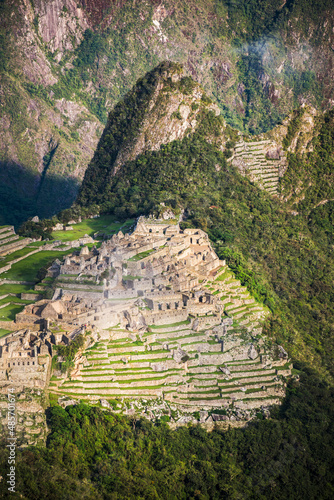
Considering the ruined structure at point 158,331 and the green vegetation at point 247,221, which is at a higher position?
the green vegetation at point 247,221

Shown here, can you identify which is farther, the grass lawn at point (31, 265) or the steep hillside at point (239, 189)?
the steep hillside at point (239, 189)

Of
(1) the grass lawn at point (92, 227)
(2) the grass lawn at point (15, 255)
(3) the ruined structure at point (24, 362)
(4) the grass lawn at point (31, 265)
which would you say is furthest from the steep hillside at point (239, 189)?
(3) the ruined structure at point (24, 362)

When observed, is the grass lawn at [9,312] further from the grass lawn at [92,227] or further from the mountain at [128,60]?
the mountain at [128,60]

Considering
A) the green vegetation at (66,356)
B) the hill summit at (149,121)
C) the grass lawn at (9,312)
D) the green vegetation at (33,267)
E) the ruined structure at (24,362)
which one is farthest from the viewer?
the hill summit at (149,121)

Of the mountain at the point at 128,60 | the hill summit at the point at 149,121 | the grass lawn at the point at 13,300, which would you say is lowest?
the grass lawn at the point at 13,300

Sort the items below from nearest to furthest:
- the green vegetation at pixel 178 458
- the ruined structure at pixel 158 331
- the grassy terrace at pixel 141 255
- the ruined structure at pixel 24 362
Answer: the green vegetation at pixel 178 458
the ruined structure at pixel 24 362
the ruined structure at pixel 158 331
the grassy terrace at pixel 141 255

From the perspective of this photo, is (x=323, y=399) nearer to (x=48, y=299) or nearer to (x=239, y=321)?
(x=239, y=321)

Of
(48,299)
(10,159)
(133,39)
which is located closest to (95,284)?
(48,299)
